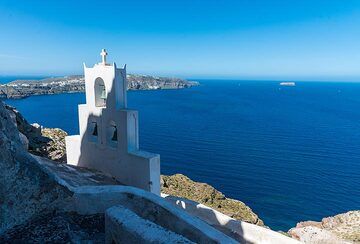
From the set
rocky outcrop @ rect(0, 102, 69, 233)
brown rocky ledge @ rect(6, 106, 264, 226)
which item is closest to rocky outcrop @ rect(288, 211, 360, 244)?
brown rocky ledge @ rect(6, 106, 264, 226)

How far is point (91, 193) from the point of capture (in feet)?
26.3

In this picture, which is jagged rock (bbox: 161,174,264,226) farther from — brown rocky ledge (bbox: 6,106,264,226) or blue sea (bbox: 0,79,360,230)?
blue sea (bbox: 0,79,360,230)

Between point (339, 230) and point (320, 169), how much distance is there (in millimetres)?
23266

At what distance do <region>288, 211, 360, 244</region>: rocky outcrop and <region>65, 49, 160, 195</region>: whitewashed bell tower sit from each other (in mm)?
10401

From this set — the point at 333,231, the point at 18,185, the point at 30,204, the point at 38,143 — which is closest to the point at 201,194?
the point at 333,231

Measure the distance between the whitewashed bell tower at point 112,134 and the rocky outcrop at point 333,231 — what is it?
1040 cm

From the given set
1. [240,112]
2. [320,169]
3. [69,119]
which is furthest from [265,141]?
[69,119]

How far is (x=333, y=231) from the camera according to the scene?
20.5 metres

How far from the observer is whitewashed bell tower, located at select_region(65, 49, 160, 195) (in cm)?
1142

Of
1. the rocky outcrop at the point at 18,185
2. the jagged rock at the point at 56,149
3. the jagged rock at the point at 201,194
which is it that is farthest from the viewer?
the jagged rock at the point at 201,194

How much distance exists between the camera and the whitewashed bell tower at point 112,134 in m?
11.4

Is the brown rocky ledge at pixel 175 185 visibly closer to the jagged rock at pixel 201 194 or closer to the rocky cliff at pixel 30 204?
the jagged rock at pixel 201 194

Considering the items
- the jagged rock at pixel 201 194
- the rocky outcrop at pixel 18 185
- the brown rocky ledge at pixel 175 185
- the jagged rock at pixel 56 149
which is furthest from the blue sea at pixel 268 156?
the rocky outcrop at pixel 18 185

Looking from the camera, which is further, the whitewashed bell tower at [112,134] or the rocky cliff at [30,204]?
the whitewashed bell tower at [112,134]
